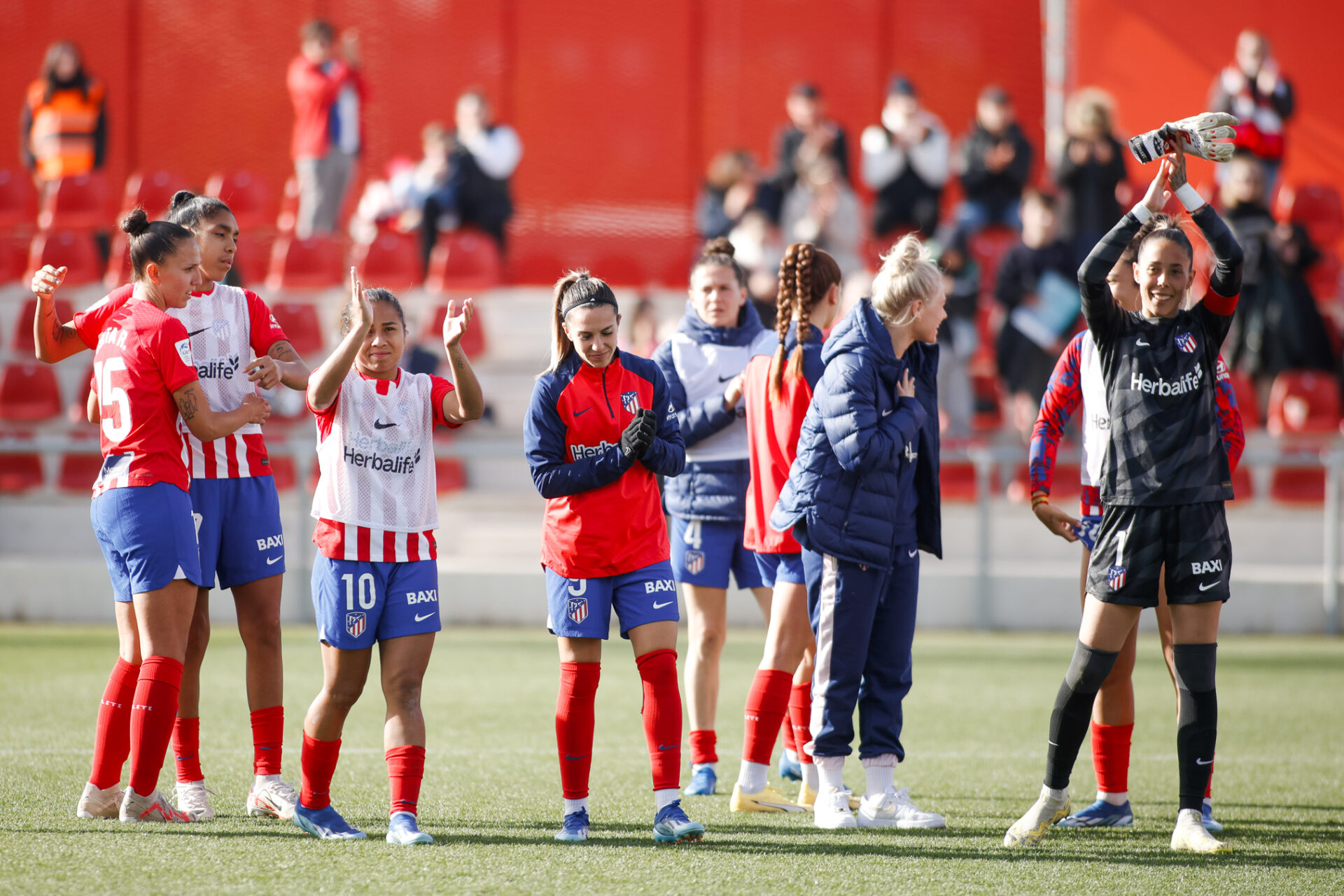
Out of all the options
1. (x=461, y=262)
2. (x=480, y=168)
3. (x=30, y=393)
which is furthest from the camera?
(x=461, y=262)

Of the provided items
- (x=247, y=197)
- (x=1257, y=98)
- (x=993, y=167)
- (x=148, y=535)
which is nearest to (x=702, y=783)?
(x=148, y=535)

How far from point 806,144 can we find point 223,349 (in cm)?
926

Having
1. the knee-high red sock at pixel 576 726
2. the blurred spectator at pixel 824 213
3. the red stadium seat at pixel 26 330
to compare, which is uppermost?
the blurred spectator at pixel 824 213

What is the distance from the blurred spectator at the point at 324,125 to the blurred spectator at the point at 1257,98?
836 cm

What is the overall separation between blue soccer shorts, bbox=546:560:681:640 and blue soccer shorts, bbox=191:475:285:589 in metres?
1.00

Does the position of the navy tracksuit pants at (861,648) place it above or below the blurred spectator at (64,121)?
below

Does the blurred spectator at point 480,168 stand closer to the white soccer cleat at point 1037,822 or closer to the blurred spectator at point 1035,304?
the blurred spectator at point 1035,304

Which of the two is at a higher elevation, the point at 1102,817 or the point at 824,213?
the point at 824,213

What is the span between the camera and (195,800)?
4359 mm

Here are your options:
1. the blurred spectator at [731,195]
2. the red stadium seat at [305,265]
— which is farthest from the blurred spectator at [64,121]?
the blurred spectator at [731,195]

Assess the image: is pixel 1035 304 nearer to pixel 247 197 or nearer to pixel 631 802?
pixel 631 802

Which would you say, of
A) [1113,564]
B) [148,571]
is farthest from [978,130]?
[148,571]

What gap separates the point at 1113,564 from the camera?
407 centimetres

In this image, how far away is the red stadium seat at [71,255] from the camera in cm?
1303
